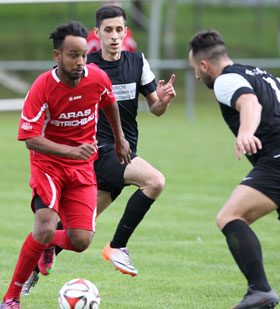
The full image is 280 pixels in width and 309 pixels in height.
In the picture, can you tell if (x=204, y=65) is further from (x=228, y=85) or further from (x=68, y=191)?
(x=68, y=191)

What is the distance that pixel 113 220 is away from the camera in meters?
8.58

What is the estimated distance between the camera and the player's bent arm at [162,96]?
5949 mm

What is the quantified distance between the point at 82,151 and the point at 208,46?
1.12 metres

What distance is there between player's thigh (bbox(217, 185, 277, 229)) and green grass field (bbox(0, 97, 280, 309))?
2.51 ft

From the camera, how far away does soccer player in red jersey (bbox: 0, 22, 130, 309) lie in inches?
194

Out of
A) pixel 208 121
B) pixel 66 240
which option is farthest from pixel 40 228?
pixel 208 121

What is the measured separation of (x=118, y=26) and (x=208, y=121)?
14.3m

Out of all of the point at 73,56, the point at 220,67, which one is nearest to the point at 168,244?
the point at 220,67

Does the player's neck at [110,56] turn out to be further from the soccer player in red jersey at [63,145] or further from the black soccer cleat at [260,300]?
the black soccer cleat at [260,300]

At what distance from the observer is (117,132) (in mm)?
5578

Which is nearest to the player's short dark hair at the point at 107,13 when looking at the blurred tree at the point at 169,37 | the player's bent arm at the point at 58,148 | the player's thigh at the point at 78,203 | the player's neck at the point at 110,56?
the player's neck at the point at 110,56

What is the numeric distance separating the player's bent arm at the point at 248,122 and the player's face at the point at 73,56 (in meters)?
1.13

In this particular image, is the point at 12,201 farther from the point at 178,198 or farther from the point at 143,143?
the point at 143,143

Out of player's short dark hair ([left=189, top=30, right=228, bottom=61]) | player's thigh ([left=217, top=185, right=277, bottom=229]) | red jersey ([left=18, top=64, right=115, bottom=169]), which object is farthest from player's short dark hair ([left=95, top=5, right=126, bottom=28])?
player's thigh ([left=217, top=185, right=277, bottom=229])
